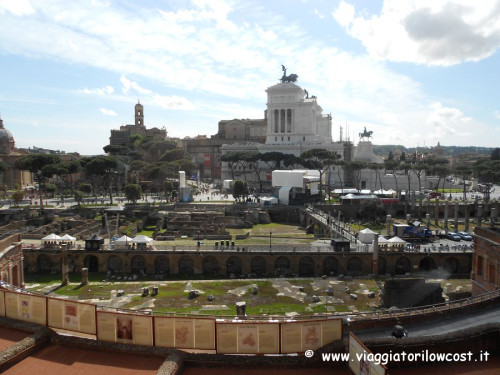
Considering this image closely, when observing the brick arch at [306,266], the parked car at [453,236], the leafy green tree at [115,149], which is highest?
the leafy green tree at [115,149]

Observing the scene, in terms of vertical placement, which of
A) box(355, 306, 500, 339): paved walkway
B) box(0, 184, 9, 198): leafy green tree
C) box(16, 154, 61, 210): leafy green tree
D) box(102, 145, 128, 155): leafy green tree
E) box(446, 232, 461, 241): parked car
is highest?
box(102, 145, 128, 155): leafy green tree

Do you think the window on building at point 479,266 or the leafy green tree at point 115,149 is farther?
the leafy green tree at point 115,149

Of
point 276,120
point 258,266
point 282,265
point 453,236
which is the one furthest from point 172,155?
point 453,236

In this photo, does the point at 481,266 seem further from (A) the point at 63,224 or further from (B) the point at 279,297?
(A) the point at 63,224

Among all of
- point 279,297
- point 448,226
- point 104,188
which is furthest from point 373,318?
point 104,188

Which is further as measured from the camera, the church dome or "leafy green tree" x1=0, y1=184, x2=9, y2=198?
the church dome

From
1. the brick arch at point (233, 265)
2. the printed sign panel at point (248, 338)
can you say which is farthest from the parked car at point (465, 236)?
the printed sign panel at point (248, 338)

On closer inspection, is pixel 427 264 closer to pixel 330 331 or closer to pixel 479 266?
pixel 479 266

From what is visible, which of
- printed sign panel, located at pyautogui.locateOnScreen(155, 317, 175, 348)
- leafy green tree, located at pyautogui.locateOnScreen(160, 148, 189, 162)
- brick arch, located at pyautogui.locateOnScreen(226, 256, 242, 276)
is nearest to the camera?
printed sign panel, located at pyautogui.locateOnScreen(155, 317, 175, 348)

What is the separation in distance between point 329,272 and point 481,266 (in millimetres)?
17288

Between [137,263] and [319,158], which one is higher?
[319,158]

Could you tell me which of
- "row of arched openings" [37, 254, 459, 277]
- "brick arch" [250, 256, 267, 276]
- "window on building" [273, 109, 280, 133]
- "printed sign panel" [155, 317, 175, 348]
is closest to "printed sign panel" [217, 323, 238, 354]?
"printed sign panel" [155, 317, 175, 348]

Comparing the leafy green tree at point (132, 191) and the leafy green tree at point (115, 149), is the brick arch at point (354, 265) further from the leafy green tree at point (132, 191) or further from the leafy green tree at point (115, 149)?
the leafy green tree at point (115, 149)

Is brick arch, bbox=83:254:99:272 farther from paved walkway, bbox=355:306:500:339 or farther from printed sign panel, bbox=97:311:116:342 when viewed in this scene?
paved walkway, bbox=355:306:500:339
